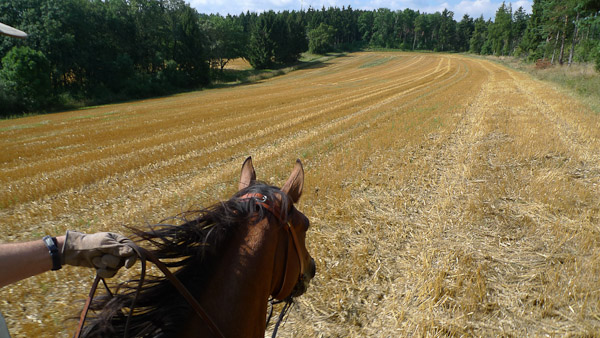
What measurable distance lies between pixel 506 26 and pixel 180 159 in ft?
261

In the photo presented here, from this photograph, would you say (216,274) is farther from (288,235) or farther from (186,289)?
(288,235)

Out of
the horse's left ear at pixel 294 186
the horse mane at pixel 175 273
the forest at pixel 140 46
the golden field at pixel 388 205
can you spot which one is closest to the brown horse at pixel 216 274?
the horse mane at pixel 175 273

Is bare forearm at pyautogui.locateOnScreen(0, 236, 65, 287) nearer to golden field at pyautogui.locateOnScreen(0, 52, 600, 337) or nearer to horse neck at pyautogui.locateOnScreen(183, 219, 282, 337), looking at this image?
golden field at pyautogui.locateOnScreen(0, 52, 600, 337)

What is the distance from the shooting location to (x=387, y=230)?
474 cm

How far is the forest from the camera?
24.8 m

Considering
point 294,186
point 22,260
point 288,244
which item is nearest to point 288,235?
point 288,244

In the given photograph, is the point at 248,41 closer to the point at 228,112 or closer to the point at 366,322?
the point at 228,112

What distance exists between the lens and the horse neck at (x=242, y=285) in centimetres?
148

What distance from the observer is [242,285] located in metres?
1.54

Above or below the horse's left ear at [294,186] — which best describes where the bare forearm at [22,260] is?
below

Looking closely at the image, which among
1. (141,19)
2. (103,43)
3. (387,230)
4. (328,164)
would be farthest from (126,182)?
(141,19)

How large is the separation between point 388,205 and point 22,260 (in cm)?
514

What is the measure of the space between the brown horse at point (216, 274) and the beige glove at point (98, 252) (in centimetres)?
12

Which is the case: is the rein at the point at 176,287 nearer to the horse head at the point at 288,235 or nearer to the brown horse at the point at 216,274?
the brown horse at the point at 216,274
